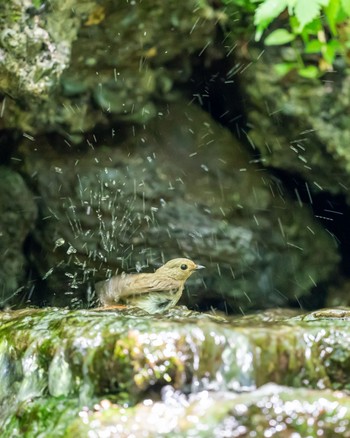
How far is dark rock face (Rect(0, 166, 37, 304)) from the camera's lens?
5.73 metres

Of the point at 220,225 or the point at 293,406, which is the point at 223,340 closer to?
the point at 293,406

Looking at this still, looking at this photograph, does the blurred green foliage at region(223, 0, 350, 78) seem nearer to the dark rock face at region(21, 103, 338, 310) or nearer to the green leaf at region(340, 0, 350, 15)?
the green leaf at region(340, 0, 350, 15)

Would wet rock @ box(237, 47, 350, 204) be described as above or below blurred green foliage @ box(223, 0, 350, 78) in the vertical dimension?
below

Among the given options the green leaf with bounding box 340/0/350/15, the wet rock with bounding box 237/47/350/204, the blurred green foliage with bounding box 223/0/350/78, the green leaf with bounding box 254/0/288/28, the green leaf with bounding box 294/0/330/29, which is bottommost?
the wet rock with bounding box 237/47/350/204

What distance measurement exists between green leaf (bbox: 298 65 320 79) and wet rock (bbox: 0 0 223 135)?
0.76 m

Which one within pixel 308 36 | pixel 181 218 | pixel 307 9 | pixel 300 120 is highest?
pixel 307 9

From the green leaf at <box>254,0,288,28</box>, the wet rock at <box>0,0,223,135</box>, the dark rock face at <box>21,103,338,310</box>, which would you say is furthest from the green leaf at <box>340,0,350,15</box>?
the dark rock face at <box>21,103,338,310</box>

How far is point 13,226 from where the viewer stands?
575cm

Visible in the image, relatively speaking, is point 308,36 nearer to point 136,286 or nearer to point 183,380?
point 136,286

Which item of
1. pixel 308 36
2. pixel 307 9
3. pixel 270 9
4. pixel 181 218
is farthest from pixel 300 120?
pixel 307 9

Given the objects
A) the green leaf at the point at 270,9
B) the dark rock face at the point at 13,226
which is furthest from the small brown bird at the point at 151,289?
the green leaf at the point at 270,9

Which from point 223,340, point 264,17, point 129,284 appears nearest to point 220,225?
point 129,284

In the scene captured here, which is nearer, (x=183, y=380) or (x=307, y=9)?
(x=183, y=380)

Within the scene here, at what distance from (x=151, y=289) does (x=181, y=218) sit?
1245 mm
